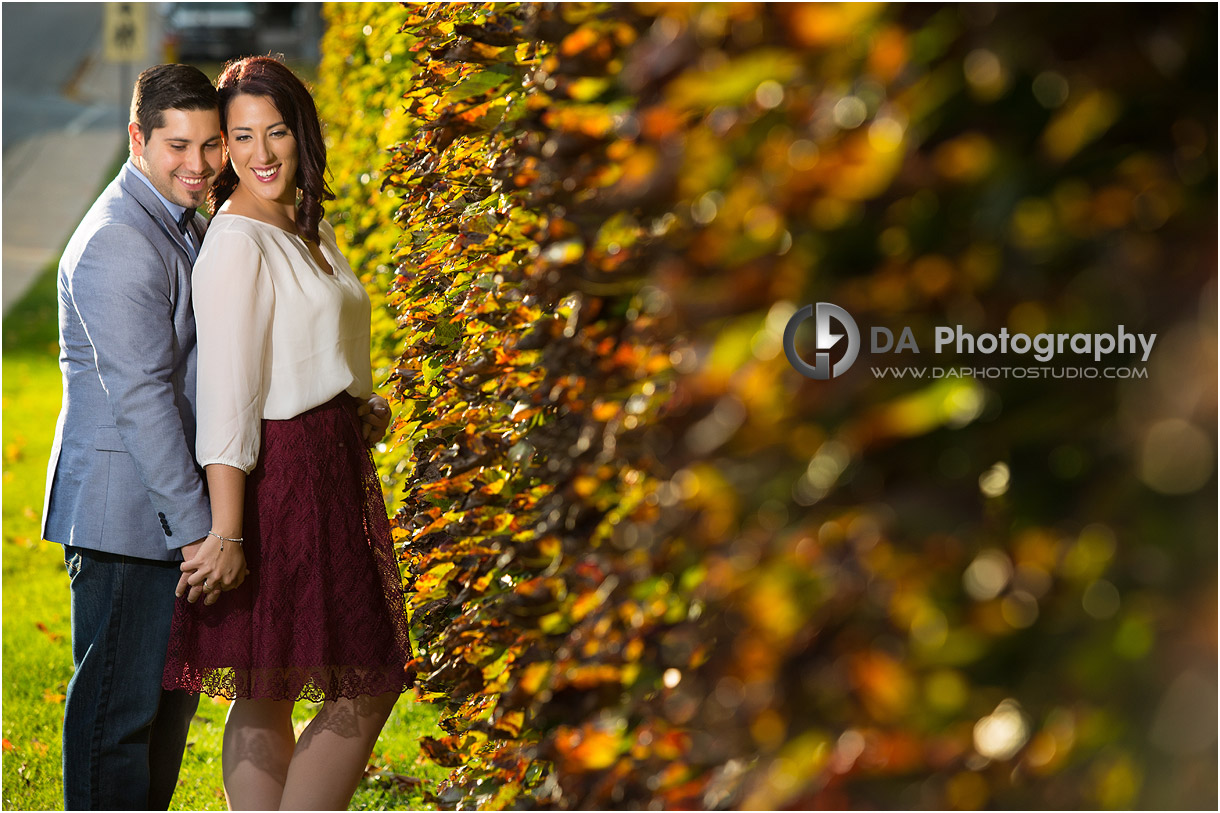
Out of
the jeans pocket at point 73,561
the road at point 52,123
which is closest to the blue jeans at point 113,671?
the jeans pocket at point 73,561

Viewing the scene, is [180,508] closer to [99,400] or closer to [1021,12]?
[99,400]

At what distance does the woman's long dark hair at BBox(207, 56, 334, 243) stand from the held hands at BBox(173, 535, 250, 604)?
0.91 m

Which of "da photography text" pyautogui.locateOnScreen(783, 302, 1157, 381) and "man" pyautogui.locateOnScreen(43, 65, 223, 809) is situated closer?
"da photography text" pyautogui.locateOnScreen(783, 302, 1157, 381)

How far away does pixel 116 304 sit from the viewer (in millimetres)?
2617

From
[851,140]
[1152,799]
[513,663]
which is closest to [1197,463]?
[1152,799]

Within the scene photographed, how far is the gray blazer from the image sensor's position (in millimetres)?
2604

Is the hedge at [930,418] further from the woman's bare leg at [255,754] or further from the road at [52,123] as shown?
the road at [52,123]

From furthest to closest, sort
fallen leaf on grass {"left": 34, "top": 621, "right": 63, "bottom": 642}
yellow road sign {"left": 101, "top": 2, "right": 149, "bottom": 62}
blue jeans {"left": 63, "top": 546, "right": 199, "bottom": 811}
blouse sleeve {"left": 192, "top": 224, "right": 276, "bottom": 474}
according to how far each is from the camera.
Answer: yellow road sign {"left": 101, "top": 2, "right": 149, "bottom": 62} < fallen leaf on grass {"left": 34, "top": 621, "right": 63, "bottom": 642} < blue jeans {"left": 63, "top": 546, "right": 199, "bottom": 811} < blouse sleeve {"left": 192, "top": 224, "right": 276, "bottom": 474}

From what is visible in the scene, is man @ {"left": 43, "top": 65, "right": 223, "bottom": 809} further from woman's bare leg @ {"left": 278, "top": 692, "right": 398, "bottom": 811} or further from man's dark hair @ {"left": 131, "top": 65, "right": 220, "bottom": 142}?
woman's bare leg @ {"left": 278, "top": 692, "right": 398, "bottom": 811}

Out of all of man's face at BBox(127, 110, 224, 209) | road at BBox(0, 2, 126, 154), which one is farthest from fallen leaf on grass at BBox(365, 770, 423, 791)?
road at BBox(0, 2, 126, 154)

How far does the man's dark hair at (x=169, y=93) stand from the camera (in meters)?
2.79

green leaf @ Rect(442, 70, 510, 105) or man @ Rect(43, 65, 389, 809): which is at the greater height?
green leaf @ Rect(442, 70, 510, 105)

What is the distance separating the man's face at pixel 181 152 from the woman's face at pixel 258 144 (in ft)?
0.26

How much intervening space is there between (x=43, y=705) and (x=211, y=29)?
58.1 ft
